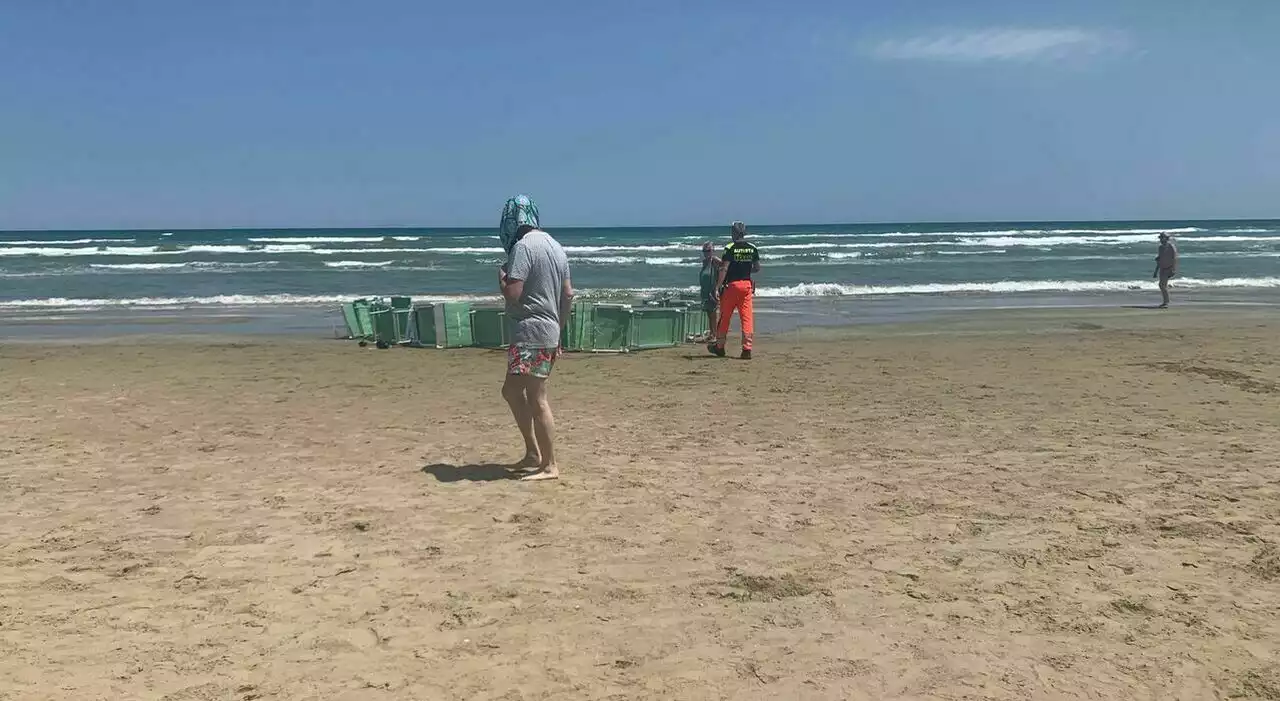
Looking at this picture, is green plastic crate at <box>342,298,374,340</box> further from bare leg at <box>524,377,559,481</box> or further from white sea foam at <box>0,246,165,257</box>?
white sea foam at <box>0,246,165,257</box>

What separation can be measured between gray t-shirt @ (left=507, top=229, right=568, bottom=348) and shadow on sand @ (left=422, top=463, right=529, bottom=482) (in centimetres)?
84

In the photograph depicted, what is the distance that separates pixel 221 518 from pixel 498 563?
1596 millimetres

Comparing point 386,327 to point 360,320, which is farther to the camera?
point 360,320

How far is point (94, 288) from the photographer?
2436 centimetres

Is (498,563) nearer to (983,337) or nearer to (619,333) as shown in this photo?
(619,333)

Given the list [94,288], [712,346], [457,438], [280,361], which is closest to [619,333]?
[712,346]

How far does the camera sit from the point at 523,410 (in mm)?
5305

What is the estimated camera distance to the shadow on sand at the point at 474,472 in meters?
5.40

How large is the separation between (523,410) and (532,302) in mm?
650

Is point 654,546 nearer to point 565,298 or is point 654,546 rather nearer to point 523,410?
point 523,410

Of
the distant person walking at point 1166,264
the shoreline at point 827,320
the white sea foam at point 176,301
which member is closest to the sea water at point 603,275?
the white sea foam at point 176,301

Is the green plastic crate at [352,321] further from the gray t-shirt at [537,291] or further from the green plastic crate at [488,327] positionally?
the gray t-shirt at [537,291]

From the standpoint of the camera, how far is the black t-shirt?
10023mm

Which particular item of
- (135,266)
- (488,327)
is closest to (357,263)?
(135,266)
